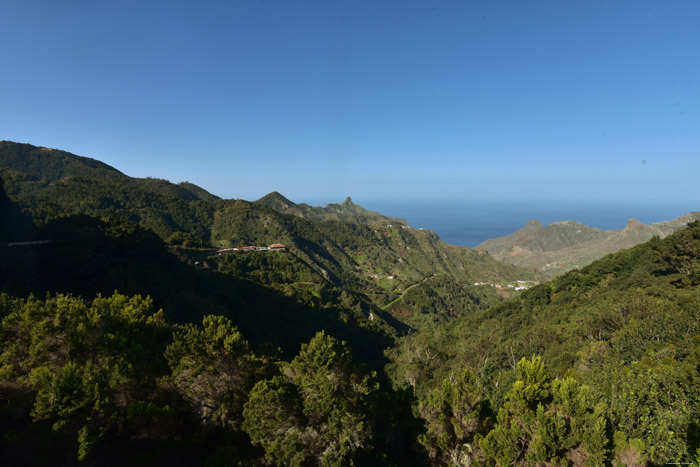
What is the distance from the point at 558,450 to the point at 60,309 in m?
32.1

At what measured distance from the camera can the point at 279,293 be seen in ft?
267

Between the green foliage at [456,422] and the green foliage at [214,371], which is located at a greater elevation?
the green foliage at [214,371]

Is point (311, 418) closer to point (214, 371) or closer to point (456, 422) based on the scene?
point (214, 371)

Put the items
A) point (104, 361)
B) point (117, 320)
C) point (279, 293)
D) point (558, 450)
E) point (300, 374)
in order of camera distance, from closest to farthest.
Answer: point (558, 450) → point (104, 361) → point (300, 374) → point (117, 320) → point (279, 293)

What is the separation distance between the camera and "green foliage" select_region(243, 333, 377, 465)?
16.5 meters

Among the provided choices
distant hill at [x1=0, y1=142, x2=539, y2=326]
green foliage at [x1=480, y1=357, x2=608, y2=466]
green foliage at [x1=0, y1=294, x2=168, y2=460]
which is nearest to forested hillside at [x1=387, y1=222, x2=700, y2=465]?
green foliage at [x1=480, y1=357, x2=608, y2=466]

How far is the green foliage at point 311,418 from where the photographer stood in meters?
16.5

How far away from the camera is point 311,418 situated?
17.6 meters

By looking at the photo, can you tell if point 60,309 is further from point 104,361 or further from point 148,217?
point 148,217

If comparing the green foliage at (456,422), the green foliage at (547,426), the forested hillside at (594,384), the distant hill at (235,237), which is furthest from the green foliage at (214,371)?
the distant hill at (235,237)

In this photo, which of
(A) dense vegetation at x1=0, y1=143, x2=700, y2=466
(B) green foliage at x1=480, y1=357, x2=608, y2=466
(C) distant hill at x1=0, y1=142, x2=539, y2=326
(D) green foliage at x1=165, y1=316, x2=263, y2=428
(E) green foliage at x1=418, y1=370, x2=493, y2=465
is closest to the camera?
(B) green foliage at x1=480, y1=357, x2=608, y2=466

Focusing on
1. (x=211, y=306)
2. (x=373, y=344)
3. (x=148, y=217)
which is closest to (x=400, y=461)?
(x=211, y=306)

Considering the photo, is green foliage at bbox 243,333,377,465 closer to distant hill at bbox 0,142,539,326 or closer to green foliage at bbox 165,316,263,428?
green foliage at bbox 165,316,263,428

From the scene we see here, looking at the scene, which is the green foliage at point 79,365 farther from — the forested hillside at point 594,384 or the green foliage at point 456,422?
the forested hillside at point 594,384
